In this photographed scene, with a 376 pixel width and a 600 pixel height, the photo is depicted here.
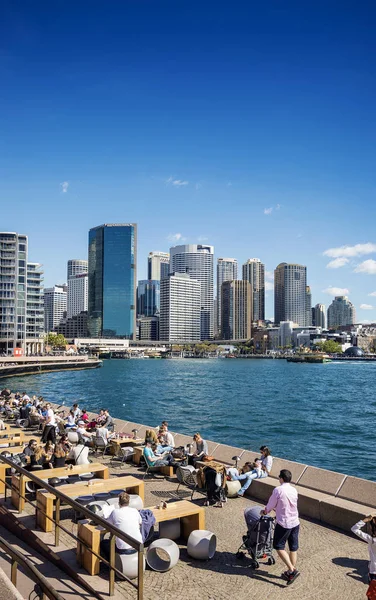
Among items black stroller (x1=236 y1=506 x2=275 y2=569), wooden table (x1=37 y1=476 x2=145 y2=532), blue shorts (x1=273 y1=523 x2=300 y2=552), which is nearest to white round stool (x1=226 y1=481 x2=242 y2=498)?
A: wooden table (x1=37 y1=476 x2=145 y2=532)

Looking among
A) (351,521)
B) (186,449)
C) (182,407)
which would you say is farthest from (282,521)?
(182,407)

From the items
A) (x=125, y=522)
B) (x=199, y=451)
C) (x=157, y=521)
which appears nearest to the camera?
(x=125, y=522)

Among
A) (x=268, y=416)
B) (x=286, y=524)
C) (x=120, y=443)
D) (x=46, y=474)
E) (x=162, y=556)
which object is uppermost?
(x=286, y=524)

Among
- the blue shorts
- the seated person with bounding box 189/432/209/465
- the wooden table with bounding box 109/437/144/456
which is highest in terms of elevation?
the blue shorts

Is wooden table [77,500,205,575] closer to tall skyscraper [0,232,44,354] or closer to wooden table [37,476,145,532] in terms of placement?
wooden table [37,476,145,532]

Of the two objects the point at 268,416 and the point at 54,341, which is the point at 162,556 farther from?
the point at 54,341

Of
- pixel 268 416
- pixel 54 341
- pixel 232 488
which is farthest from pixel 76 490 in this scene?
pixel 54 341

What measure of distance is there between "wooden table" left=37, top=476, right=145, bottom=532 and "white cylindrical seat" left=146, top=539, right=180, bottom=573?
1.97m

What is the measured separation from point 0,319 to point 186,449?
131998mm

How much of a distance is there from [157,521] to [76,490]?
211 centimetres

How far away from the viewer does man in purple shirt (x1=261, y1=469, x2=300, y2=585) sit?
7.67 m

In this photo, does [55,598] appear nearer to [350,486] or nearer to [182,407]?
[350,486]

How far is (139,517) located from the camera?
7.81 metres

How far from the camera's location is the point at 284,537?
303 inches
